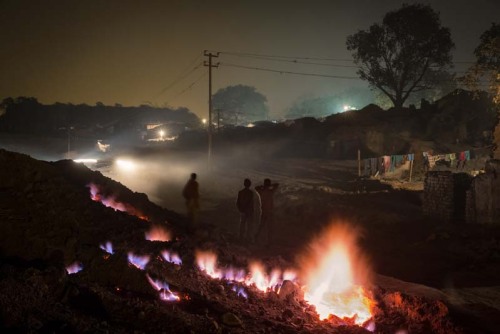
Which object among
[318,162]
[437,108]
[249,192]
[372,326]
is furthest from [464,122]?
[372,326]

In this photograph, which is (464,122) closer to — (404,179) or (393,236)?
(404,179)

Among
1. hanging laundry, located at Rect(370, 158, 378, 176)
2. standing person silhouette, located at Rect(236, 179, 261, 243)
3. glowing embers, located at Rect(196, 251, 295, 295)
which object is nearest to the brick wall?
standing person silhouette, located at Rect(236, 179, 261, 243)

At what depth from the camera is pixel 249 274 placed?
6973 millimetres

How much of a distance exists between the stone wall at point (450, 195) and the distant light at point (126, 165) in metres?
24.1

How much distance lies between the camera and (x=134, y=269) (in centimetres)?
540

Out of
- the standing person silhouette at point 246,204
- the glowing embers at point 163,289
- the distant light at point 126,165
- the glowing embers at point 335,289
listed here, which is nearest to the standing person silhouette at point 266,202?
the standing person silhouette at point 246,204

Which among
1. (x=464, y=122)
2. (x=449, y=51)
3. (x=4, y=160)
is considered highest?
(x=449, y=51)

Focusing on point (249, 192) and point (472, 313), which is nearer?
point (472, 313)

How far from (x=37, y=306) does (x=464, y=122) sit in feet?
119

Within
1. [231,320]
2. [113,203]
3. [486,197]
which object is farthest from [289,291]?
[486,197]

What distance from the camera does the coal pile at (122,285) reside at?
4195 millimetres

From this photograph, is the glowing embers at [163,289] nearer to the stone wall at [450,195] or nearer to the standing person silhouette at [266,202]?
the standing person silhouette at [266,202]

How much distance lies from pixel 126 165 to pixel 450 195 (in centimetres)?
2740

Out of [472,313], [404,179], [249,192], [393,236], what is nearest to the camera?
[472,313]
